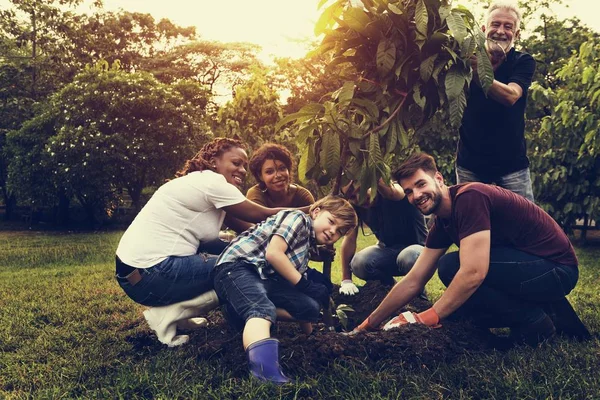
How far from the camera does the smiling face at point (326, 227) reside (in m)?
3.23

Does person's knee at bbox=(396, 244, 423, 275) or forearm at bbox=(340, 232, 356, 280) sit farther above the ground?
person's knee at bbox=(396, 244, 423, 275)

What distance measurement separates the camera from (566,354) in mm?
3119

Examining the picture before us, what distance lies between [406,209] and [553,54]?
1180 cm

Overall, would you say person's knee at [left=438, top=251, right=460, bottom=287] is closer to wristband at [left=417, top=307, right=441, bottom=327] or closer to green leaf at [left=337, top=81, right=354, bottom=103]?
wristband at [left=417, top=307, right=441, bottom=327]

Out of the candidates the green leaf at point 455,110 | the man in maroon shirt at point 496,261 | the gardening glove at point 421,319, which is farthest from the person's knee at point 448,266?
the green leaf at point 455,110

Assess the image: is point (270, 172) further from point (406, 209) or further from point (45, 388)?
point (45, 388)

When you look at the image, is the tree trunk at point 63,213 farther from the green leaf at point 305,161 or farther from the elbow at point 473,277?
the elbow at point 473,277

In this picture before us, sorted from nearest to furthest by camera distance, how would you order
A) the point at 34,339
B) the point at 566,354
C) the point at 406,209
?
the point at 566,354, the point at 34,339, the point at 406,209

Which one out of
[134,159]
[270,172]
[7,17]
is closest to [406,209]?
[270,172]

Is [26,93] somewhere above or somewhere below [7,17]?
below

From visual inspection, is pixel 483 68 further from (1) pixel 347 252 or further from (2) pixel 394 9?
(1) pixel 347 252

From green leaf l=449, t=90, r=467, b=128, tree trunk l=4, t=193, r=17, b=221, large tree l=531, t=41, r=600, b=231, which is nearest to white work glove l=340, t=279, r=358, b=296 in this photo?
green leaf l=449, t=90, r=467, b=128

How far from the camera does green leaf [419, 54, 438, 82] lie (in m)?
3.10

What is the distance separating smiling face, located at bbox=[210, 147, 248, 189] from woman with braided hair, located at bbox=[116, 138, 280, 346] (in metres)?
0.18
